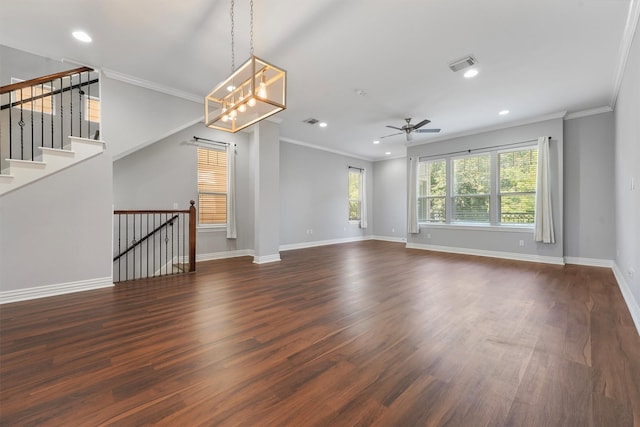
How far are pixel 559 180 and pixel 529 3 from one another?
14.1 feet

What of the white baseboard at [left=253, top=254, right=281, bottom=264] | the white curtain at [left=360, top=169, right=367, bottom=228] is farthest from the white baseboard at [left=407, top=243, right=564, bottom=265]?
the white baseboard at [left=253, top=254, right=281, bottom=264]

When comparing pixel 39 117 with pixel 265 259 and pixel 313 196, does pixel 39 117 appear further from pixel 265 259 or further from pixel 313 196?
pixel 313 196

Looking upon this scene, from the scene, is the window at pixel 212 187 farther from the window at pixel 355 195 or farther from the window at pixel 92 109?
the window at pixel 355 195

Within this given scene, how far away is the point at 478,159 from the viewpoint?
6695 millimetres

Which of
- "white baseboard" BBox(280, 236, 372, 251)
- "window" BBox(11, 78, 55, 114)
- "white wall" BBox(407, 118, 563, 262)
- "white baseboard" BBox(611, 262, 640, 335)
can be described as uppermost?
"window" BBox(11, 78, 55, 114)

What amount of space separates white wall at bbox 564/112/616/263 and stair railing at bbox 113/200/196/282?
7485mm

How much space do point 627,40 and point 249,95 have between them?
14.0ft

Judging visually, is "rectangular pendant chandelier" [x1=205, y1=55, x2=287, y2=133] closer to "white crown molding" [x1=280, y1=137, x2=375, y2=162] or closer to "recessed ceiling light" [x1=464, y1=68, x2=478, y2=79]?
"recessed ceiling light" [x1=464, y1=68, x2=478, y2=79]

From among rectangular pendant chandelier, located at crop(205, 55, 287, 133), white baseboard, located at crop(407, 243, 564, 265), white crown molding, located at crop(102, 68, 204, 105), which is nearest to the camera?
rectangular pendant chandelier, located at crop(205, 55, 287, 133)

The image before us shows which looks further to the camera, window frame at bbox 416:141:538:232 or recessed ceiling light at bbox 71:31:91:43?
window frame at bbox 416:141:538:232

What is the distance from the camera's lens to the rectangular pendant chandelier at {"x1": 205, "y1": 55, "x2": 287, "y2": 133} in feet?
8.02

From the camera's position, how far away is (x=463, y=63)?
3.59 meters

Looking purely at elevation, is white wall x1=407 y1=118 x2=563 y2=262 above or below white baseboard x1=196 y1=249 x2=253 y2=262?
above

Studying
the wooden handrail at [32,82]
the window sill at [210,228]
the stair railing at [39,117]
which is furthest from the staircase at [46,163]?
the window sill at [210,228]
